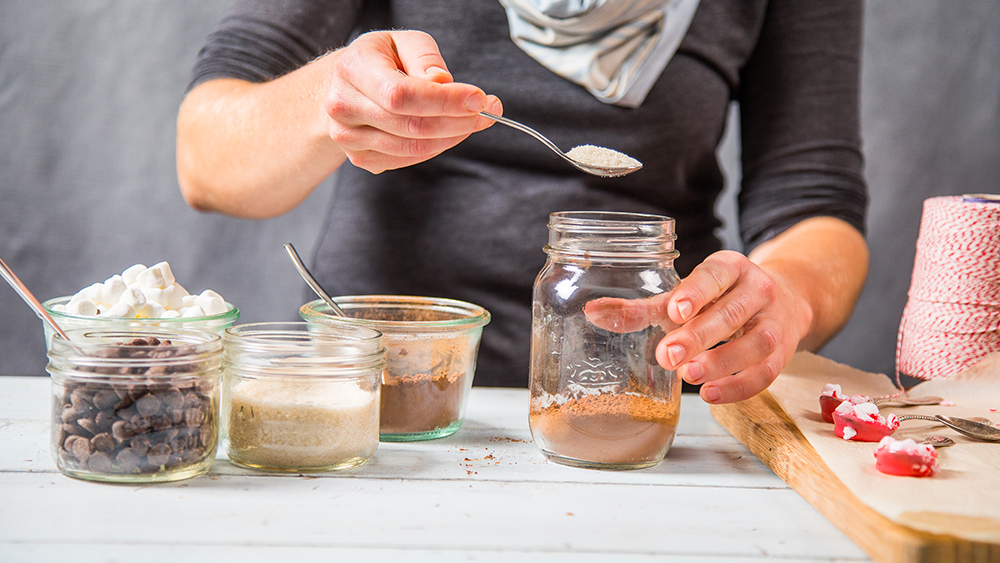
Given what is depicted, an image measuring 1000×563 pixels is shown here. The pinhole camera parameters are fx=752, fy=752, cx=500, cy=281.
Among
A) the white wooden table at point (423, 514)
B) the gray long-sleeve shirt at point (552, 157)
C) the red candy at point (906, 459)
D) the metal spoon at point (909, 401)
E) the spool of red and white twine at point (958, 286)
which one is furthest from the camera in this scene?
the gray long-sleeve shirt at point (552, 157)

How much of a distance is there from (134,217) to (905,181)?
201 cm

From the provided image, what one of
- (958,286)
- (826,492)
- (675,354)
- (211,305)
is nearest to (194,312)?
(211,305)

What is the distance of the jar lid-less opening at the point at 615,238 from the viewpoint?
75 centimetres

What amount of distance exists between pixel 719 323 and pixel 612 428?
0.52 feet

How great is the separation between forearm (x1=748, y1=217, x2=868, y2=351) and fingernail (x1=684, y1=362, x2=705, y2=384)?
270mm

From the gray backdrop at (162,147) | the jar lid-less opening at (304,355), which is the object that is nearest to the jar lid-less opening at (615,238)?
the jar lid-less opening at (304,355)

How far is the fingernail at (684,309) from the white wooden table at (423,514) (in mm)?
160

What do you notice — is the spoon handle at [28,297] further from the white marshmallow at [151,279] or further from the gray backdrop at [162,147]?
the gray backdrop at [162,147]

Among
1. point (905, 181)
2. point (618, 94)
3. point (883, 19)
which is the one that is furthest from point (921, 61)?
point (618, 94)

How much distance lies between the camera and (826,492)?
0.67 m

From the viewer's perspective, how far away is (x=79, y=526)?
57 centimetres

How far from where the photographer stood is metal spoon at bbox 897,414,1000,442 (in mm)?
819

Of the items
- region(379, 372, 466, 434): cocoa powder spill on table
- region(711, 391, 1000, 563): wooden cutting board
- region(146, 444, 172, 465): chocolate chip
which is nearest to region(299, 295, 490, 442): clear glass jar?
region(379, 372, 466, 434): cocoa powder spill on table

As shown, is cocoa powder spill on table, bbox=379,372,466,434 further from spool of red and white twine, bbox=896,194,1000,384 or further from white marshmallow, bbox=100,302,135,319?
spool of red and white twine, bbox=896,194,1000,384
